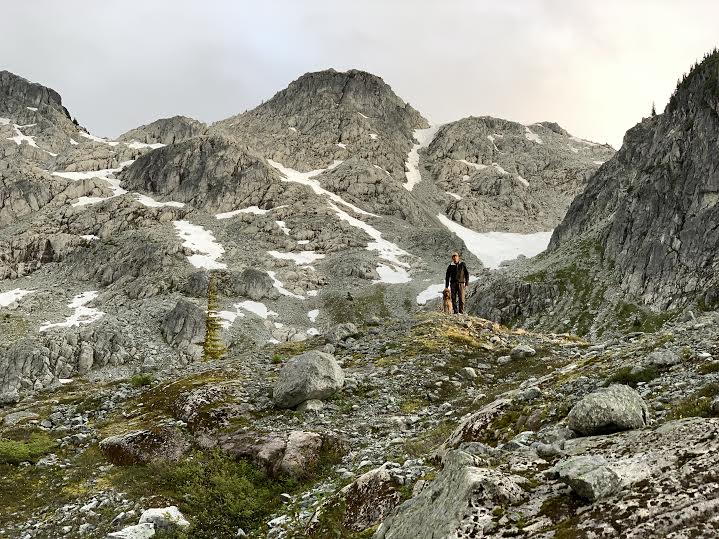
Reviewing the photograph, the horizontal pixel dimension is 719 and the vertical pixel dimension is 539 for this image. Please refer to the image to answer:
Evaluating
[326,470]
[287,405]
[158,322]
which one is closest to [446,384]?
[287,405]

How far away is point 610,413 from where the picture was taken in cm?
1001

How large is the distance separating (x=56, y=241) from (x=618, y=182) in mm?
178114

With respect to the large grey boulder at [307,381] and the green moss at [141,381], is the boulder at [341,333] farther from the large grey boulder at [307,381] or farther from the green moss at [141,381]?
the green moss at [141,381]

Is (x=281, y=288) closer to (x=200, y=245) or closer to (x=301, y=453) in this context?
(x=200, y=245)

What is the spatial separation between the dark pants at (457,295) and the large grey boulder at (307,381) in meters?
15.6

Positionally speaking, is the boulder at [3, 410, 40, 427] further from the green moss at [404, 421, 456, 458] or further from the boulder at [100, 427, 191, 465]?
the green moss at [404, 421, 456, 458]

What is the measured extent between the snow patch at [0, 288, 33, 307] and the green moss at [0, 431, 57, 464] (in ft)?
468

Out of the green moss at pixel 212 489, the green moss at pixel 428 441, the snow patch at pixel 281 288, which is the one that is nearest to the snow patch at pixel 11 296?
the snow patch at pixel 281 288

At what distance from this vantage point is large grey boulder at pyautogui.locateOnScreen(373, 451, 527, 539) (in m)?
7.38

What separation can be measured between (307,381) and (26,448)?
975 cm

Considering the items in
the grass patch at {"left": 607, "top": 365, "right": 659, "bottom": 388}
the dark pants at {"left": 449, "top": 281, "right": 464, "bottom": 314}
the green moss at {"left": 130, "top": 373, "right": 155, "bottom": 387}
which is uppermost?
the dark pants at {"left": 449, "top": 281, "right": 464, "bottom": 314}

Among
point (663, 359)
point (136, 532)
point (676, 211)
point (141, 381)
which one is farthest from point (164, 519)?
point (676, 211)

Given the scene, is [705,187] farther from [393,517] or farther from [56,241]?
[56,241]

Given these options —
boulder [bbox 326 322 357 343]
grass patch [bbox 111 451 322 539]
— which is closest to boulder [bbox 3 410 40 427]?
grass patch [bbox 111 451 322 539]
